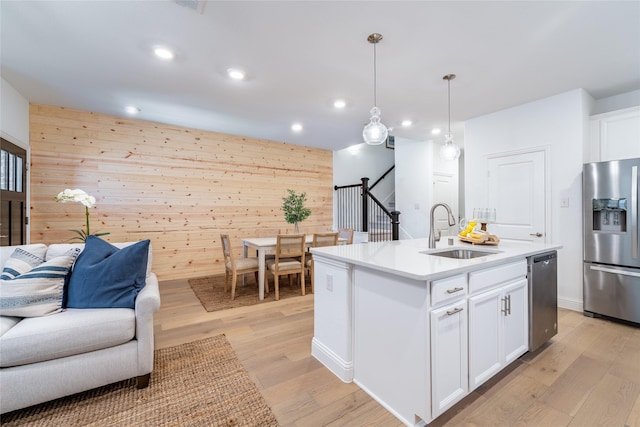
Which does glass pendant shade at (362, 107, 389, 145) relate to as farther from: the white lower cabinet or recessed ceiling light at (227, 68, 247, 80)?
the white lower cabinet

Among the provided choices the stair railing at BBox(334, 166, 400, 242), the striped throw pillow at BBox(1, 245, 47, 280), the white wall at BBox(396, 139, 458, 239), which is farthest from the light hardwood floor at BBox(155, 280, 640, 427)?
the stair railing at BBox(334, 166, 400, 242)

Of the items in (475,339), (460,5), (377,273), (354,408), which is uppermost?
(460,5)

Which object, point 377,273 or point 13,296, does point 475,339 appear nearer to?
point 377,273

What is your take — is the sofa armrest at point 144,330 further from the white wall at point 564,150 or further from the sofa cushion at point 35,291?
the white wall at point 564,150

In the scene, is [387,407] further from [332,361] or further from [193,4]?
[193,4]

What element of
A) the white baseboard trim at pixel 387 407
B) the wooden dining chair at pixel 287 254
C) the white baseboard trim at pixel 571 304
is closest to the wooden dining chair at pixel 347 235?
the wooden dining chair at pixel 287 254

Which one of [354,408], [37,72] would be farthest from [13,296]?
[37,72]

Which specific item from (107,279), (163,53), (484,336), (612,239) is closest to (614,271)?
(612,239)

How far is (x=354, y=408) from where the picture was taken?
166 cm

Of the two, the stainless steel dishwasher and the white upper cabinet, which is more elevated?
the white upper cabinet

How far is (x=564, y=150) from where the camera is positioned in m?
3.33

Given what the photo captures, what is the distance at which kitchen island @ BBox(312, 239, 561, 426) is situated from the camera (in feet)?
4.84

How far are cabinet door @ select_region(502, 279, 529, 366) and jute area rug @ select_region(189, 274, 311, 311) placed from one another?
2.52 m

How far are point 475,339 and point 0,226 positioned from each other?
4674 mm
